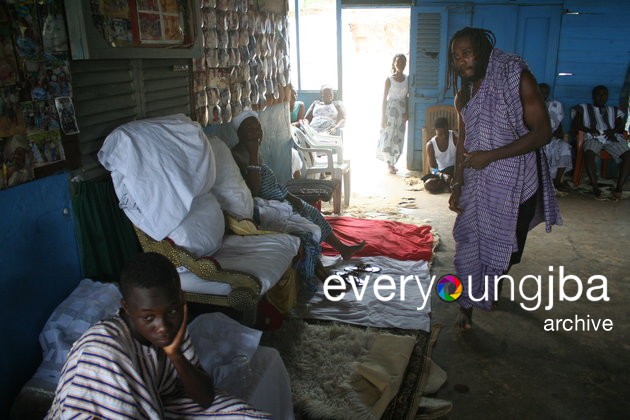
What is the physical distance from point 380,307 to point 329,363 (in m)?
Answer: 0.78

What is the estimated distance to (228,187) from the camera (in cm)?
321

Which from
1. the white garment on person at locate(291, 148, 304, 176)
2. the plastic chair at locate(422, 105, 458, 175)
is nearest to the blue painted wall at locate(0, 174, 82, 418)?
the white garment on person at locate(291, 148, 304, 176)

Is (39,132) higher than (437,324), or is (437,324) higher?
(39,132)

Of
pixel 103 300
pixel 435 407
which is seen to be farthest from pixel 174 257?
pixel 435 407

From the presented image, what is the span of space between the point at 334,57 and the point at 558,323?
17.5ft

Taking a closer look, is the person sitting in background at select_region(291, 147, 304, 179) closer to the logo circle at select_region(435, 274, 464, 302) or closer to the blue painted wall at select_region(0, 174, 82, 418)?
the logo circle at select_region(435, 274, 464, 302)

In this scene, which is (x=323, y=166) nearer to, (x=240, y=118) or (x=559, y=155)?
(x=240, y=118)

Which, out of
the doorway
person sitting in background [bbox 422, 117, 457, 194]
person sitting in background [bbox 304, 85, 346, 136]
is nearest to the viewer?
person sitting in background [bbox 422, 117, 457, 194]

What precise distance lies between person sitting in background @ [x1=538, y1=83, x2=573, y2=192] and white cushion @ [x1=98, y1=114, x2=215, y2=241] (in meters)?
4.95

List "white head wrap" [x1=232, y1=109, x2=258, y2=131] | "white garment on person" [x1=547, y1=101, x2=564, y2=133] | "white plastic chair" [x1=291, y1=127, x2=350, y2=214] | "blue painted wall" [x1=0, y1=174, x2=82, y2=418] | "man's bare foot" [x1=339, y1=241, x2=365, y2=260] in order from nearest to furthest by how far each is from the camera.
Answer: "blue painted wall" [x1=0, y1=174, x2=82, y2=418], "white head wrap" [x1=232, y1=109, x2=258, y2=131], "man's bare foot" [x1=339, y1=241, x2=365, y2=260], "white plastic chair" [x1=291, y1=127, x2=350, y2=214], "white garment on person" [x1=547, y1=101, x2=564, y2=133]

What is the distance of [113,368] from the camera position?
1.39 metres

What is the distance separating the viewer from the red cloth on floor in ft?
14.1

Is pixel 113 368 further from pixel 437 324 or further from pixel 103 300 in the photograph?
pixel 437 324

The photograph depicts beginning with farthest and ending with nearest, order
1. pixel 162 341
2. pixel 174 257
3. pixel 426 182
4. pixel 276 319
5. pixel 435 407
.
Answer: pixel 426 182 < pixel 276 319 < pixel 174 257 < pixel 435 407 < pixel 162 341
